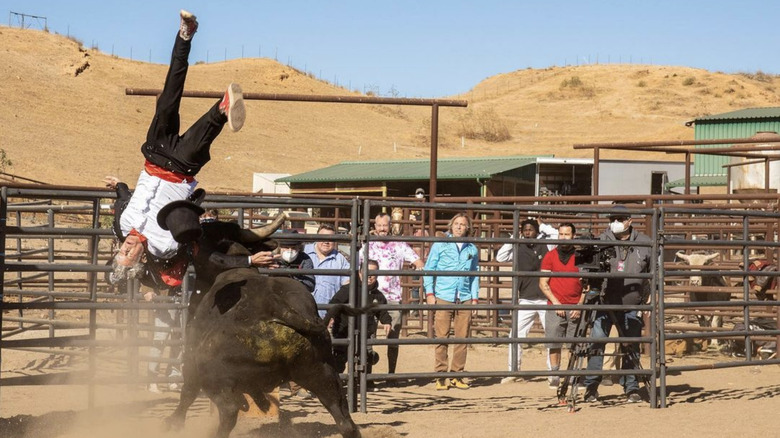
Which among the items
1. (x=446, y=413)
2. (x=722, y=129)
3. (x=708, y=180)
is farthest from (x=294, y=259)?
(x=722, y=129)

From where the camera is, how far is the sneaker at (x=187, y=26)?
5.08m

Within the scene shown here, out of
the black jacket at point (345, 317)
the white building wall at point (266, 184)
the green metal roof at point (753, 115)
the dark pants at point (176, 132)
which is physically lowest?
the black jacket at point (345, 317)

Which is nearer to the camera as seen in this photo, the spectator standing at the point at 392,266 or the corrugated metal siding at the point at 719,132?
the spectator standing at the point at 392,266

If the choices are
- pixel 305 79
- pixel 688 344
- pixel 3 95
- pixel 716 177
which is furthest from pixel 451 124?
pixel 688 344

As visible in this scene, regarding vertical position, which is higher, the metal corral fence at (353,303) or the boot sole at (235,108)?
the boot sole at (235,108)

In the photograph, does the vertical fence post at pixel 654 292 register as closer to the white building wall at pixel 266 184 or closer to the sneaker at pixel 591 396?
the sneaker at pixel 591 396

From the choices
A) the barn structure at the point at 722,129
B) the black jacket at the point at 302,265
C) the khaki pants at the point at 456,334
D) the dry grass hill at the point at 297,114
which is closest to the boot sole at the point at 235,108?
the black jacket at the point at 302,265

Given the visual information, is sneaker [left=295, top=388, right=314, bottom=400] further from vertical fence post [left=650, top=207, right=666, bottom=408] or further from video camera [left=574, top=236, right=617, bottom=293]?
vertical fence post [left=650, top=207, right=666, bottom=408]

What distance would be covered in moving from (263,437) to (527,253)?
16.3 feet

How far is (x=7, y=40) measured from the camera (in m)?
51.5

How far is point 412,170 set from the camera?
33.3 meters

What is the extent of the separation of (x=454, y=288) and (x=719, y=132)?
26182 mm

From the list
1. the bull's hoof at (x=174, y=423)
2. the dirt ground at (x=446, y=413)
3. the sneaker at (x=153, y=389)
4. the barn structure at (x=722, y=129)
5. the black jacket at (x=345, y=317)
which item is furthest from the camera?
the barn structure at (x=722, y=129)

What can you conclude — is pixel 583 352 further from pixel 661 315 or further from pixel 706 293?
pixel 706 293
